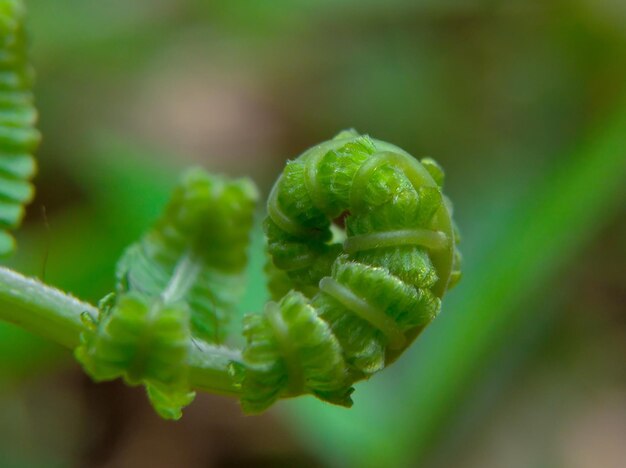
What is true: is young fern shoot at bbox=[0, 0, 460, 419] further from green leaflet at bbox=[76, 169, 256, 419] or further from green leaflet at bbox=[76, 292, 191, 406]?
green leaflet at bbox=[76, 169, 256, 419]

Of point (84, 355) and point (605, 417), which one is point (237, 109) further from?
point (84, 355)

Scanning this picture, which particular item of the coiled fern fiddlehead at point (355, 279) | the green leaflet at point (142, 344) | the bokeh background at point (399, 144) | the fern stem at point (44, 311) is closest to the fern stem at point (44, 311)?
the fern stem at point (44, 311)

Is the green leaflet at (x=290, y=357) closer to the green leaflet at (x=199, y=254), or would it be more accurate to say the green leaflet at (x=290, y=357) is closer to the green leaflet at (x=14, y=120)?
the green leaflet at (x=199, y=254)

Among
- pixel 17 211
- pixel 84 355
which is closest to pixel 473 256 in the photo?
pixel 17 211

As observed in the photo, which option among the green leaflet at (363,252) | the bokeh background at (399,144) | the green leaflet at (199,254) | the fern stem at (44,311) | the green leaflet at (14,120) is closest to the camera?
the green leaflet at (363,252)

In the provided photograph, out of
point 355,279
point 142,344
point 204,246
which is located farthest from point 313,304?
point 204,246

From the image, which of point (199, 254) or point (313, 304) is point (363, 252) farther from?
point (199, 254)
